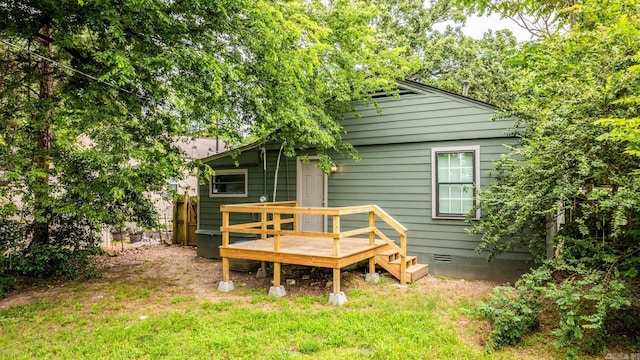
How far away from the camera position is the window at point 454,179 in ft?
23.1

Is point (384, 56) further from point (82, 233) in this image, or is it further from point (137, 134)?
point (82, 233)

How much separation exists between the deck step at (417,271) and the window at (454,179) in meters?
1.01

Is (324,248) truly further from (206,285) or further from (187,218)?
(187,218)

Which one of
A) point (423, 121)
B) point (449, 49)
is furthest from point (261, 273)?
point (449, 49)

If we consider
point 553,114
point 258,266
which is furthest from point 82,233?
point 553,114

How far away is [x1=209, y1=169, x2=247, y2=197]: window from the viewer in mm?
9625

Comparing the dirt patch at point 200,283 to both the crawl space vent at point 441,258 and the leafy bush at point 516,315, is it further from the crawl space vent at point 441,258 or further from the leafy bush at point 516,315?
the leafy bush at point 516,315

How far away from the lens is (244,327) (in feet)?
15.2

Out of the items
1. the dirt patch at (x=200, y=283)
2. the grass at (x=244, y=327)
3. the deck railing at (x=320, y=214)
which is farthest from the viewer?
the dirt patch at (x=200, y=283)

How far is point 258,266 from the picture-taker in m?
7.91

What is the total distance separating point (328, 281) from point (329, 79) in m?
3.87

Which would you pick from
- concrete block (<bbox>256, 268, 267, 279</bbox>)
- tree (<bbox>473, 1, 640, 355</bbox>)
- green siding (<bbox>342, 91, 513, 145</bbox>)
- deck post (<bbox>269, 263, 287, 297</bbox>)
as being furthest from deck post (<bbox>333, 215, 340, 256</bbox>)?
green siding (<bbox>342, 91, 513, 145</bbox>)

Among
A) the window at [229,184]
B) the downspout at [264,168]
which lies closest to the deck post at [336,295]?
the downspout at [264,168]

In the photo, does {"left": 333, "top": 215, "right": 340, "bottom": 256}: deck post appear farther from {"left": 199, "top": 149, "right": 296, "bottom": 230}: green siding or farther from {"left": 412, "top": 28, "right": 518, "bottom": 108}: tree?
{"left": 412, "top": 28, "right": 518, "bottom": 108}: tree
